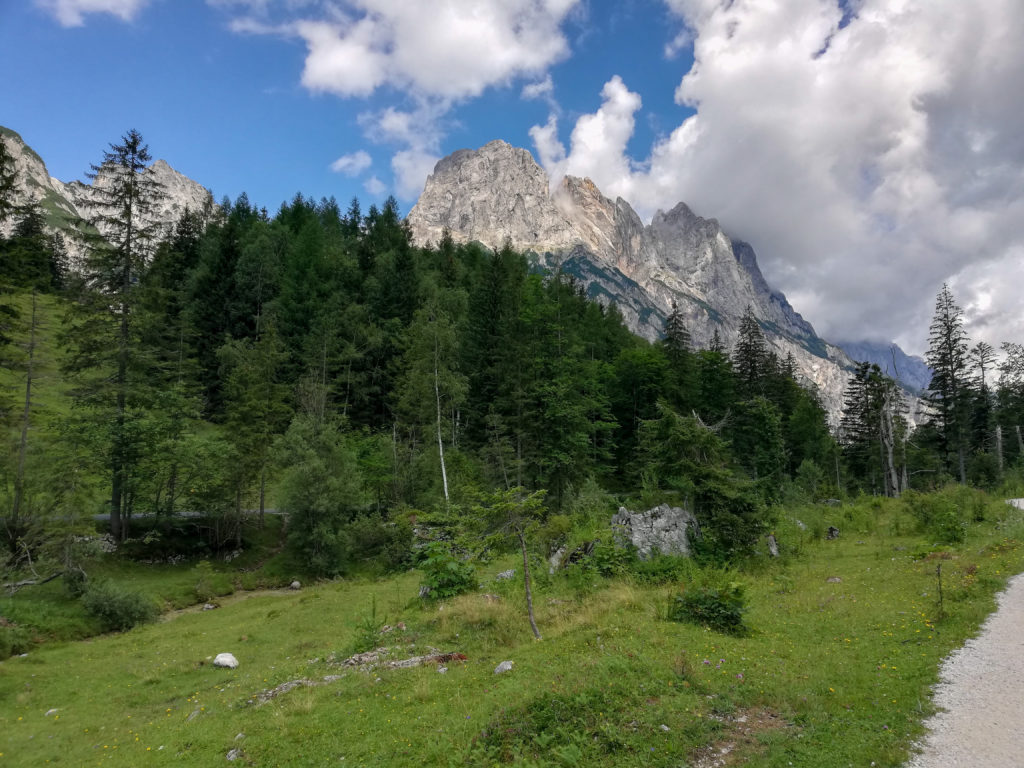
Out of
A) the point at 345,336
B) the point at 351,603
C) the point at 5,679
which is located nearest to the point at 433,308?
the point at 345,336

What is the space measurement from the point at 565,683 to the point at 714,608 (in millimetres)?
5372

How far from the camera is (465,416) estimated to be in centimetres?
4616

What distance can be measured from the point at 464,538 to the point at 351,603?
472 inches

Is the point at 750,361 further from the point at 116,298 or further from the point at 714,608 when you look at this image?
the point at 116,298

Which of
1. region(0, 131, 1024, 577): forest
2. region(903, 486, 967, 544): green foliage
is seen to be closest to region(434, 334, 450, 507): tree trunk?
region(0, 131, 1024, 577): forest

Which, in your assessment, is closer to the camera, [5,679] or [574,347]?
[5,679]

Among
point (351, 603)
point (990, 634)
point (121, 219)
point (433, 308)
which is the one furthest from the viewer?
point (433, 308)

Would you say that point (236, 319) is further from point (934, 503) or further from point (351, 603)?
point (934, 503)

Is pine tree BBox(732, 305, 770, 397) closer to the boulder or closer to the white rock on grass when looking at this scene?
the boulder

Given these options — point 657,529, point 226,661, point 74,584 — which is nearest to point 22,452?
point 74,584

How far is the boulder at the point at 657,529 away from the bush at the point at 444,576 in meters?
5.99

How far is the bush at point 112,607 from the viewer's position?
68.2 ft

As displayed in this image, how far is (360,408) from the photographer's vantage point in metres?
49.5

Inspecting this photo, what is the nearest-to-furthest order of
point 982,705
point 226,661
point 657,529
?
point 982,705 → point 226,661 → point 657,529
